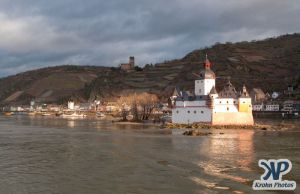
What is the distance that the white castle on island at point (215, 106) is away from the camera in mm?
73625

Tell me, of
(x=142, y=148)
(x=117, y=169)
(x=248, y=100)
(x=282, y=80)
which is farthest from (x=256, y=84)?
(x=117, y=169)

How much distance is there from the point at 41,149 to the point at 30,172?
13.2 meters

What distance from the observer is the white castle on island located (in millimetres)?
73625

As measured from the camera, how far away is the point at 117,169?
28.9 metres

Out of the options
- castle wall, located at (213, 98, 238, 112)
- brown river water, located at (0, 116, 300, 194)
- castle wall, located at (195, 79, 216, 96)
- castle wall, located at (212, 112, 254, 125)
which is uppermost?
castle wall, located at (195, 79, 216, 96)

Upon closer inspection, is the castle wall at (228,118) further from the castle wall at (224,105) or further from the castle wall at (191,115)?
the castle wall at (191,115)

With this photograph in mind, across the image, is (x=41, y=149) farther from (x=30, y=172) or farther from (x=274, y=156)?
(x=274, y=156)
